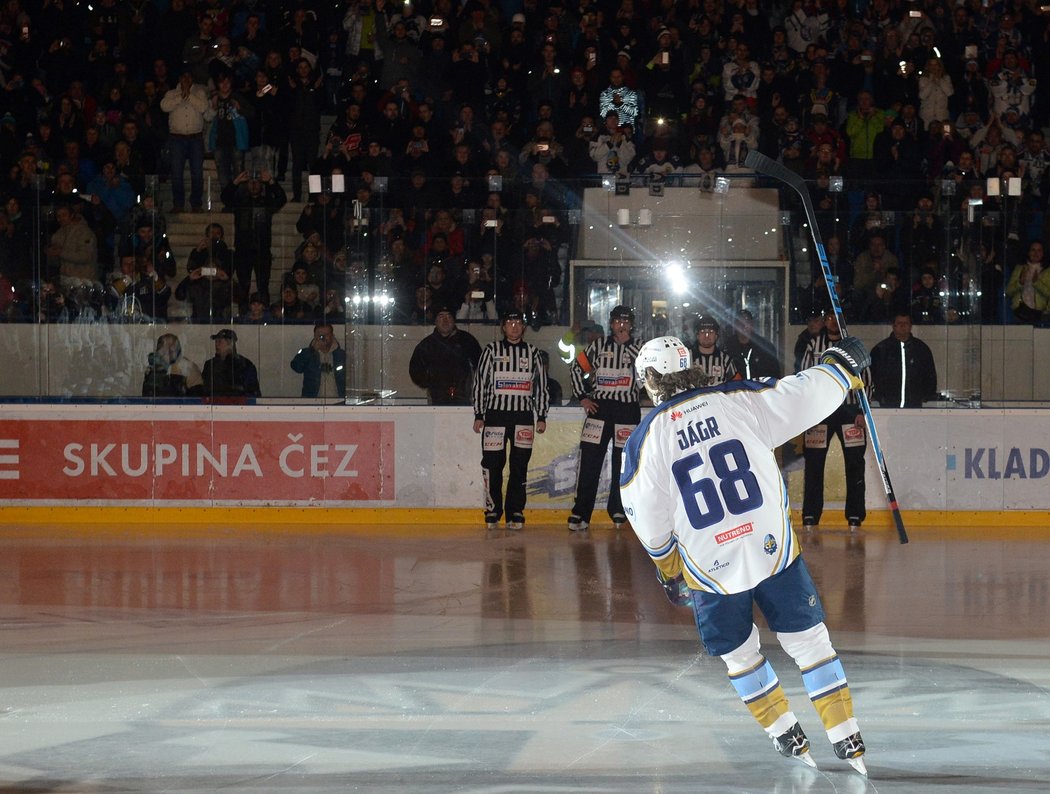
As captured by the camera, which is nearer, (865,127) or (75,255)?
(75,255)

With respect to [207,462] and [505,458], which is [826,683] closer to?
[505,458]

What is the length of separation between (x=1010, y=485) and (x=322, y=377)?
5.84 meters

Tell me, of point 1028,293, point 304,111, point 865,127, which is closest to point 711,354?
point 1028,293

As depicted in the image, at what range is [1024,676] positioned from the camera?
5.80 m

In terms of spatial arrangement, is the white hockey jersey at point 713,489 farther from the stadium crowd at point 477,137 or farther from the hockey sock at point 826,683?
the stadium crowd at point 477,137

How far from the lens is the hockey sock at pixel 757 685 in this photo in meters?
4.44

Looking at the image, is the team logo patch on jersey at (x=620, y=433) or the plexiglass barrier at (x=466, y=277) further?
the plexiglass barrier at (x=466, y=277)

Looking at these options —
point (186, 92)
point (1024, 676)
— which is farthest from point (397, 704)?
point (186, 92)

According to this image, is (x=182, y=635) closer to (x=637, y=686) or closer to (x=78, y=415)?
(x=637, y=686)

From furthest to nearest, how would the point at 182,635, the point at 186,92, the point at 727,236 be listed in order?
the point at 186,92
the point at 727,236
the point at 182,635

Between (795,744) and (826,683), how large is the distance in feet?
0.81

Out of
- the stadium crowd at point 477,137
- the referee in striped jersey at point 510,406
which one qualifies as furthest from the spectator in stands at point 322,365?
the referee in striped jersey at point 510,406

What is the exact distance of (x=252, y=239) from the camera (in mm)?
10906

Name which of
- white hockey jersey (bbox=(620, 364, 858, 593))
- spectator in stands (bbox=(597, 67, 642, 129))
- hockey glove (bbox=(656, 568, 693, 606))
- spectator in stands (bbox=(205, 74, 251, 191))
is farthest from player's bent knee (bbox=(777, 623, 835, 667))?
spectator in stands (bbox=(597, 67, 642, 129))
